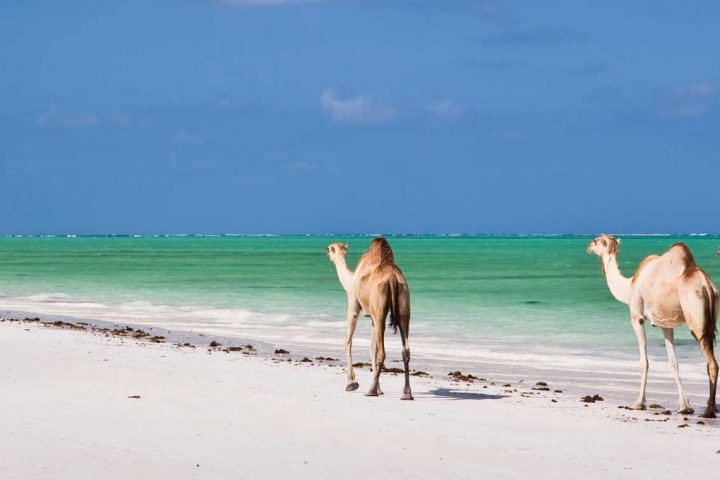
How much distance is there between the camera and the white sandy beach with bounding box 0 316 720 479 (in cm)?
955

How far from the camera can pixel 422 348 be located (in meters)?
23.7

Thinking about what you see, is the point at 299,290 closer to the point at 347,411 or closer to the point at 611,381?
the point at 611,381

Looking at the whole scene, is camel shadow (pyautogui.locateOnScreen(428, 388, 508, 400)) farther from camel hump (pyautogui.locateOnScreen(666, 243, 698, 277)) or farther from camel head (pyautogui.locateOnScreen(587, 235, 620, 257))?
camel hump (pyautogui.locateOnScreen(666, 243, 698, 277))

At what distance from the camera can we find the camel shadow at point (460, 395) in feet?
48.1

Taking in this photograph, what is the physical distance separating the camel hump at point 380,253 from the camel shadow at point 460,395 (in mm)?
2020

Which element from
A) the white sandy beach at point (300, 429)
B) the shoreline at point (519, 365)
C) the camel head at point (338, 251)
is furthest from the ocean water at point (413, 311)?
the white sandy beach at point (300, 429)

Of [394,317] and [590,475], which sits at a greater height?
[394,317]

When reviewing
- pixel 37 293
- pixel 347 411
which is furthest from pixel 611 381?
pixel 37 293

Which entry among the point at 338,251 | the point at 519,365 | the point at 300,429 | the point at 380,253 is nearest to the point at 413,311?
the point at 519,365

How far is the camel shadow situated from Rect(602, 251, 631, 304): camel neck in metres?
2.18

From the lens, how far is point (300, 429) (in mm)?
11422

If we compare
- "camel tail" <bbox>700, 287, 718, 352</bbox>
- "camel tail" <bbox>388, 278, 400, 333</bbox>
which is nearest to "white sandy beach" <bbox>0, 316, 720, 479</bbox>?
"camel tail" <bbox>700, 287, 718, 352</bbox>

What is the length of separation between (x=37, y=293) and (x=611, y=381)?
33.0m

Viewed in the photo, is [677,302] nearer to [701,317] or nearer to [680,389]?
[701,317]
